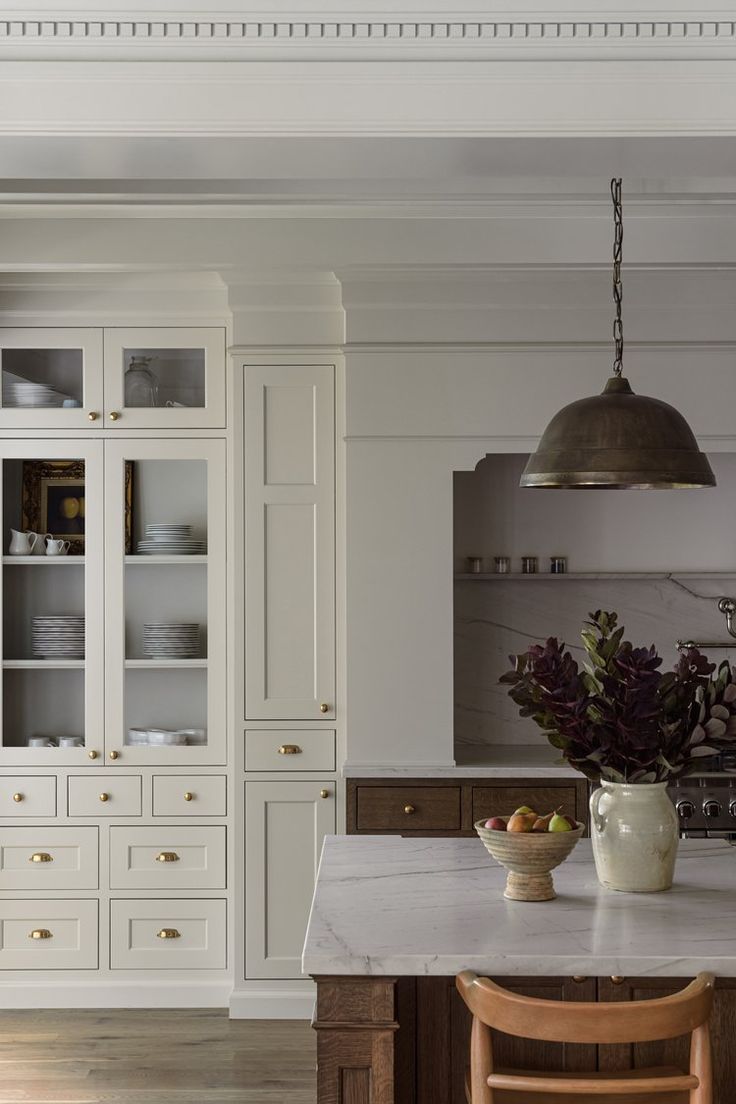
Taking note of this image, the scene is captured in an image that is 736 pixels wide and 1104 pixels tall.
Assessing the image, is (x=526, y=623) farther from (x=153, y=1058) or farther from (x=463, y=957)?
(x=463, y=957)

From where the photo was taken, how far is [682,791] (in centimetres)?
392

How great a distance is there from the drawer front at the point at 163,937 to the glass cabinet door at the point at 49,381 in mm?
1778

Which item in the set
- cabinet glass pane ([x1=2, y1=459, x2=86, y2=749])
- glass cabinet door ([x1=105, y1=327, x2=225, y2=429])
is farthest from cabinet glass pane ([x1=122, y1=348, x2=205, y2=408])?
cabinet glass pane ([x1=2, y1=459, x2=86, y2=749])

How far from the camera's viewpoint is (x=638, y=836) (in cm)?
235

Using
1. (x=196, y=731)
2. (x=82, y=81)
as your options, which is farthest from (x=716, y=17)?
(x=196, y=731)

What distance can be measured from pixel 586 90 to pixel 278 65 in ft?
1.80

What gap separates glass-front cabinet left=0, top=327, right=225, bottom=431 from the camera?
421 cm

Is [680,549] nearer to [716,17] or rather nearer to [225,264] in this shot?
[225,264]

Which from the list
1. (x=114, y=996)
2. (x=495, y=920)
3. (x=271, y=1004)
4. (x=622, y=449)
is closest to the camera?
(x=495, y=920)

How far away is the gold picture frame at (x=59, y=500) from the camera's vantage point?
425 centimetres

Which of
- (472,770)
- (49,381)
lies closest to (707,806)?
(472,770)

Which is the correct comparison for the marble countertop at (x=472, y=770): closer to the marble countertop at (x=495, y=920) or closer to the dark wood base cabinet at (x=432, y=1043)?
the marble countertop at (x=495, y=920)

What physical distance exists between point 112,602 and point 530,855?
2367mm

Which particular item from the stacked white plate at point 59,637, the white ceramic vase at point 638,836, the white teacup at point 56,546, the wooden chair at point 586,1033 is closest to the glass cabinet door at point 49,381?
the white teacup at point 56,546
